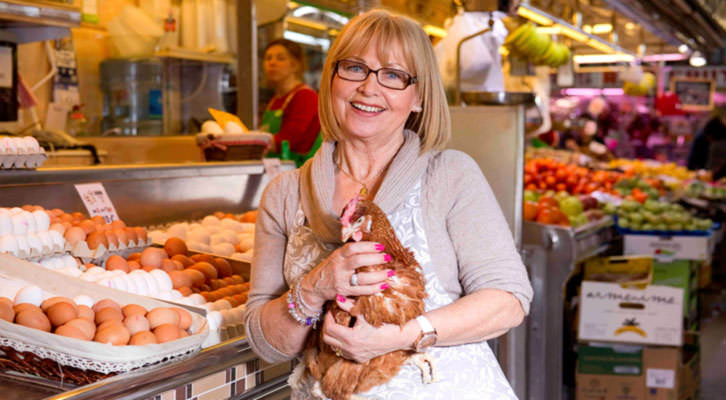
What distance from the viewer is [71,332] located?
1719 mm

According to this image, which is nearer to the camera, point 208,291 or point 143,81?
point 208,291

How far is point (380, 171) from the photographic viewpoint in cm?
184

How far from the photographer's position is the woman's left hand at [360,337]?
1.52 m

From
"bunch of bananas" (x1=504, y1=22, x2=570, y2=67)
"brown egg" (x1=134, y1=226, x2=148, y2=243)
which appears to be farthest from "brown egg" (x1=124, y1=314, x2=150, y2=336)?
"bunch of bananas" (x1=504, y1=22, x2=570, y2=67)

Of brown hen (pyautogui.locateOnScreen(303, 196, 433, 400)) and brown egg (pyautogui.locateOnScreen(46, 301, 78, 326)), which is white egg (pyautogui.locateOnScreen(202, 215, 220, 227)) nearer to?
brown egg (pyautogui.locateOnScreen(46, 301, 78, 326))

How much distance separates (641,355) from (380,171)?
3.08 metres

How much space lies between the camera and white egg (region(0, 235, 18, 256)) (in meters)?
2.23

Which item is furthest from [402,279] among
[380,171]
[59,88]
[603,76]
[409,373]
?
[603,76]

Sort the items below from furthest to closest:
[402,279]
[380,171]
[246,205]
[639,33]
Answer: [639,33], [246,205], [380,171], [402,279]

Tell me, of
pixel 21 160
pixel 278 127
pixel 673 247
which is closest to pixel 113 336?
pixel 21 160

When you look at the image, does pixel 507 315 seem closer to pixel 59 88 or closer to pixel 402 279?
pixel 402 279

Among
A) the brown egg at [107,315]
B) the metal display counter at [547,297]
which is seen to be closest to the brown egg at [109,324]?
the brown egg at [107,315]

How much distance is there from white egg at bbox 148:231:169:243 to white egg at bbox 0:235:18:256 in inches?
25.1

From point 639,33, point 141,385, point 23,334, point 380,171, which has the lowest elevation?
point 141,385
